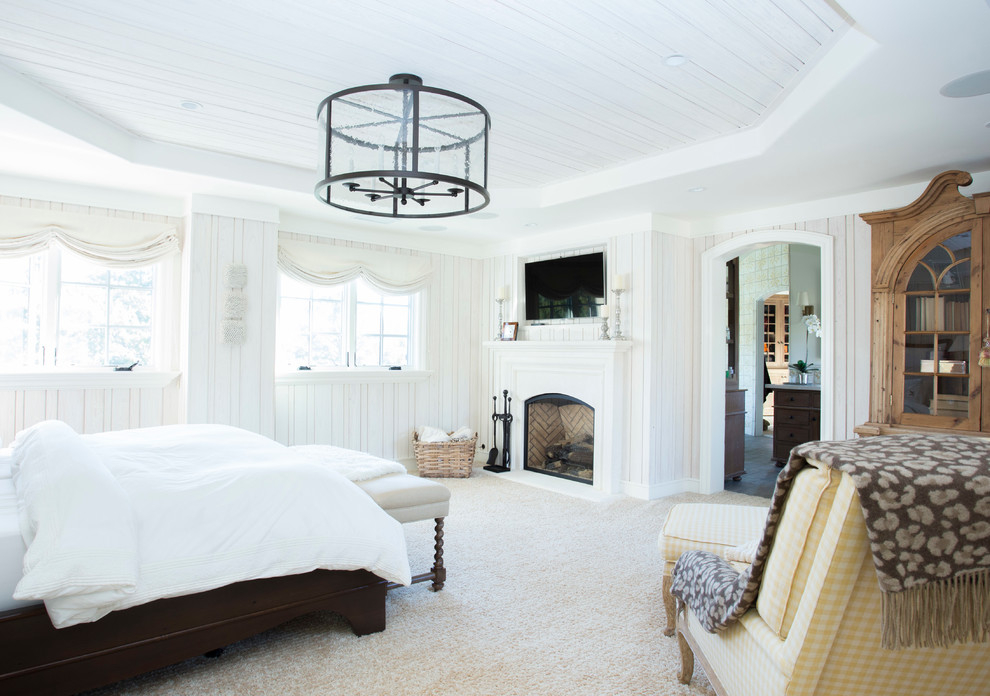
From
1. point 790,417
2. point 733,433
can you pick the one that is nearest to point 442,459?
point 733,433

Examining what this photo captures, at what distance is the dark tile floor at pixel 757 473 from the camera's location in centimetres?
524

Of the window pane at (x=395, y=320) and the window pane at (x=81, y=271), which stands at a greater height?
the window pane at (x=81, y=271)

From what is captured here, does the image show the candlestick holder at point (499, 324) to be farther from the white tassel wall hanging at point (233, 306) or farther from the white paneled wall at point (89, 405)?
the white paneled wall at point (89, 405)

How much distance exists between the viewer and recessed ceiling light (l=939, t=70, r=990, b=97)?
2514 millimetres

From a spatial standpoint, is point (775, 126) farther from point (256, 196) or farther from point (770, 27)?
point (256, 196)

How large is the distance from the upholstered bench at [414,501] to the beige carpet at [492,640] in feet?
0.31

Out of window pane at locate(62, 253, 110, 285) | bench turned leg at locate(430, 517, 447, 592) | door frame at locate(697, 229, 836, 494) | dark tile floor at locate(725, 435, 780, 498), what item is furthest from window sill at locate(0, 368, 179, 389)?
dark tile floor at locate(725, 435, 780, 498)

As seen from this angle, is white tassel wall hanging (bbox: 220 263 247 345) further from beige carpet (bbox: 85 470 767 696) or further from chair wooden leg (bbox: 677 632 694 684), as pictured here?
chair wooden leg (bbox: 677 632 694 684)

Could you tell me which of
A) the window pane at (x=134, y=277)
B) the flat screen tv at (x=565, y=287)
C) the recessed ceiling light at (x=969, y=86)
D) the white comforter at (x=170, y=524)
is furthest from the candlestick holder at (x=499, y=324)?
the recessed ceiling light at (x=969, y=86)

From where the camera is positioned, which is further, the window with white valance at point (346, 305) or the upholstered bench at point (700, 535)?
the window with white valance at point (346, 305)

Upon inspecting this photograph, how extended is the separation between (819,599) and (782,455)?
530cm

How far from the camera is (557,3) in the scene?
90.4 inches

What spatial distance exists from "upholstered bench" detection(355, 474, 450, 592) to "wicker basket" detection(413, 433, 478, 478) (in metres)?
2.53

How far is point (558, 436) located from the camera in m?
6.02
